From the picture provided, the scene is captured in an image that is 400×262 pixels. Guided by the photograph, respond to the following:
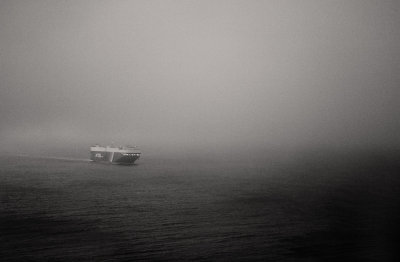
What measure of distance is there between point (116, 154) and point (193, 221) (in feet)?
288

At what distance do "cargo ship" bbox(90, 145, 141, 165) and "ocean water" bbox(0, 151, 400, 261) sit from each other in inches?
1523

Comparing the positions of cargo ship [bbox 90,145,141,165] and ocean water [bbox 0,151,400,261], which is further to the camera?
cargo ship [bbox 90,145,141,165]

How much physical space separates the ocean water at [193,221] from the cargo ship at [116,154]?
127ft

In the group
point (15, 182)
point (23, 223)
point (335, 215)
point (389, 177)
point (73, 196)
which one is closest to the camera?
point (23, 223)

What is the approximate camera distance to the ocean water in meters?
38.4

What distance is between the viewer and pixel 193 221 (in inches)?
2074

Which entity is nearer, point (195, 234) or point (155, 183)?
point (195, 234)

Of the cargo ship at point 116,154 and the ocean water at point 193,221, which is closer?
the ocean water at point 193,221

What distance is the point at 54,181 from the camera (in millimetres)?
91750

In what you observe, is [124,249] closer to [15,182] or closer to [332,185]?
[15,182]

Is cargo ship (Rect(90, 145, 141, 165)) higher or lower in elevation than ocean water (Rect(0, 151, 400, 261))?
higher

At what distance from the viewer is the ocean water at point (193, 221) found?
38.4 metres

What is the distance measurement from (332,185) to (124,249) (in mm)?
72333

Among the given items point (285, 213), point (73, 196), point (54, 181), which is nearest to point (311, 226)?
point (285, 213)
